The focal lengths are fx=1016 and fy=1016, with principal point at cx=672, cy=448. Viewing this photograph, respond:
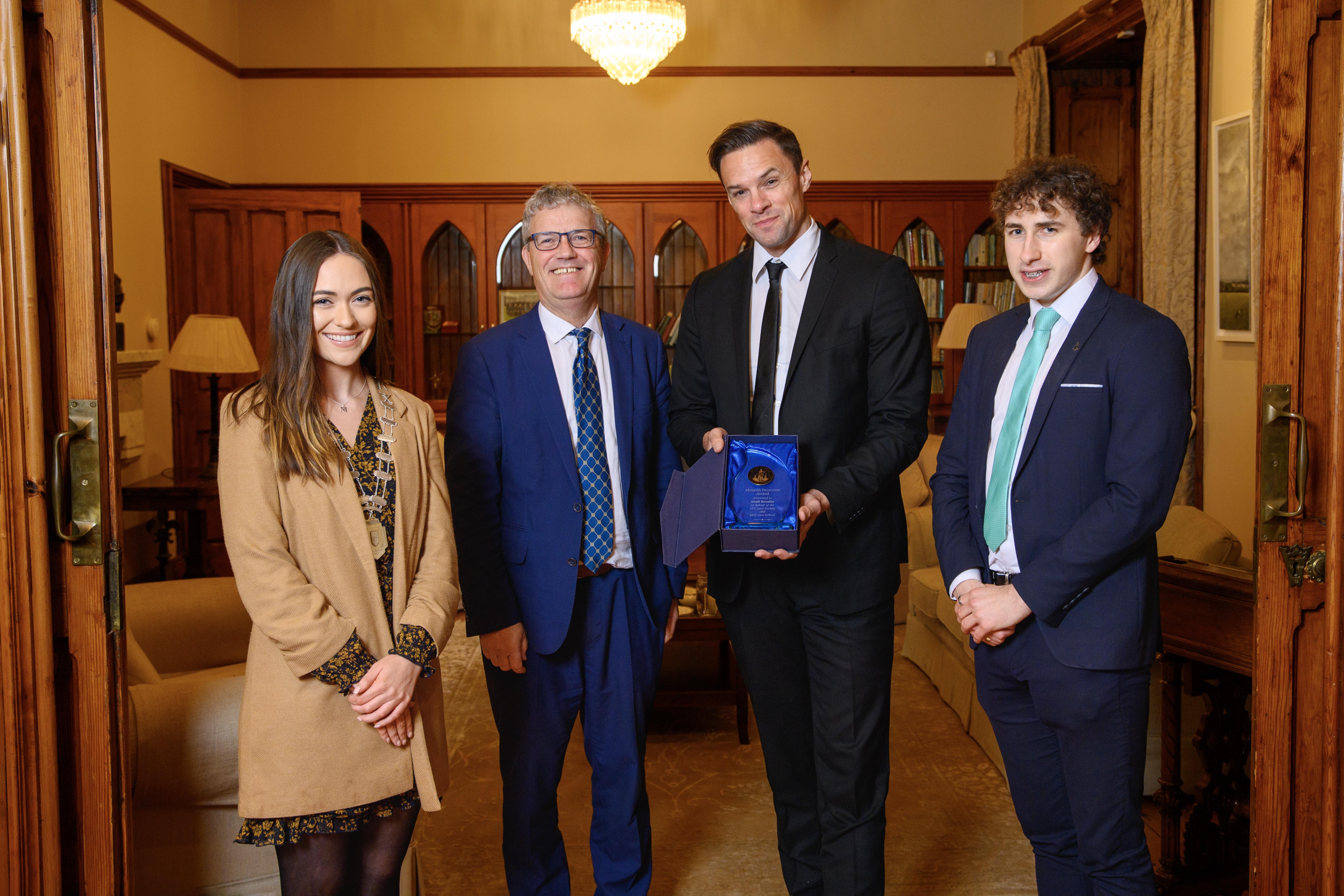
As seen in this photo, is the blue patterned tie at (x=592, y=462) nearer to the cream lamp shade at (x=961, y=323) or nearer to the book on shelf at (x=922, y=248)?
the cream lamp shade at (x=961, y=323)

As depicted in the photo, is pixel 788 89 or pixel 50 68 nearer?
pixel 50 68

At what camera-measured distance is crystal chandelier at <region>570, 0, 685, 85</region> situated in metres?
5.45

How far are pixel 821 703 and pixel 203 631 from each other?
1979 millimetres

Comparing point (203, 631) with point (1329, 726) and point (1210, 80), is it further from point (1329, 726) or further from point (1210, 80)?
point (1210, 80)

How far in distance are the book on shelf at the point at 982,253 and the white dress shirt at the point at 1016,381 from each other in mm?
5477

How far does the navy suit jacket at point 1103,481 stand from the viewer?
1.74 m

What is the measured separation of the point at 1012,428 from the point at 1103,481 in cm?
19

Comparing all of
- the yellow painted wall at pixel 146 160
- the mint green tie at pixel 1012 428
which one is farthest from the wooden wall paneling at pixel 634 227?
the mint green tie at pixel 1012 428

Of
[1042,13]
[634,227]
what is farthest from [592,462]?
[1042,13]

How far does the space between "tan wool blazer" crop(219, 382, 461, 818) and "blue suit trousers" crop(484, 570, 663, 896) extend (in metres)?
0.47

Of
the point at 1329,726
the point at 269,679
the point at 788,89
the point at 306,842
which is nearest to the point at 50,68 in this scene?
the point at 269,679

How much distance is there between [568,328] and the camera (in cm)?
223

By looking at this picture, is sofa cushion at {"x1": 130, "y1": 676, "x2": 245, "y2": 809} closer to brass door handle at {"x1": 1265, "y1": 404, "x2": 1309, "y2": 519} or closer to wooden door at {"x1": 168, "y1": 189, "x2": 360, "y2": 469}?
brass door handle at {"x1": 1265, "y1": 404, "x2": 1309, "y2": 519}

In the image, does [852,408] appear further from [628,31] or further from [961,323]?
[961,323]
